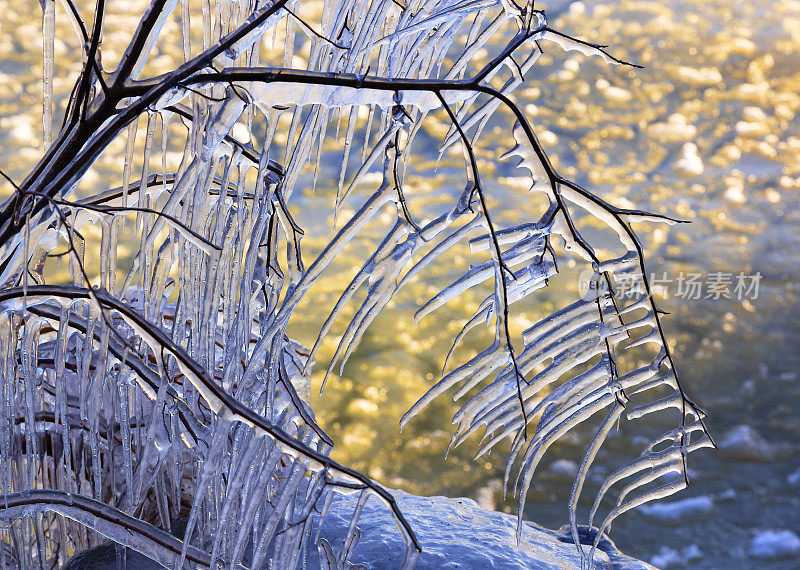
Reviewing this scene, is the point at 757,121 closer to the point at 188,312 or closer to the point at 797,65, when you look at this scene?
the point at 797,65

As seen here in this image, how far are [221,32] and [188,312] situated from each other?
0.88 ft

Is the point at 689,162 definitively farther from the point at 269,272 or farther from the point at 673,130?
the point at 269,272

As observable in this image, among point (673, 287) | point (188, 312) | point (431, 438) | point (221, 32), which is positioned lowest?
point (188, 312)

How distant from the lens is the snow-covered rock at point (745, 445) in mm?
2127

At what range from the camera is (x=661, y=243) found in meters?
2.81

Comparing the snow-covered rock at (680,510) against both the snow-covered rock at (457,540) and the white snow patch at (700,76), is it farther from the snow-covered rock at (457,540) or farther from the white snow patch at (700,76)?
the white snow patch at (700,76)

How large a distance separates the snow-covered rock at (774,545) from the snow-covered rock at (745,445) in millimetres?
251

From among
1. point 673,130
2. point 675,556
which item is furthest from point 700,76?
point 675,556

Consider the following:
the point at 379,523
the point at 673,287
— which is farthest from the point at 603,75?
the point at 379,523

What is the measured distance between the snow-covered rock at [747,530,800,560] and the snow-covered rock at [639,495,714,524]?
0.13 metres

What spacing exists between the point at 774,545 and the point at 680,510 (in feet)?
0.74

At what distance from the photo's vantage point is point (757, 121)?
3.43 m

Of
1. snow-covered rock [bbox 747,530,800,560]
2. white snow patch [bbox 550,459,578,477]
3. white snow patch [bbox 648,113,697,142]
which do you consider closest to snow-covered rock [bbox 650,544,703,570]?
snow-covered rock [bbox 747,530,800,560]

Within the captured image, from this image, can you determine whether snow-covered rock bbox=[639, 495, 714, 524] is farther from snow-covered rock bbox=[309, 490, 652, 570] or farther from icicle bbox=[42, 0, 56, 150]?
icicle bbox=[42, 0, 56, 150]
